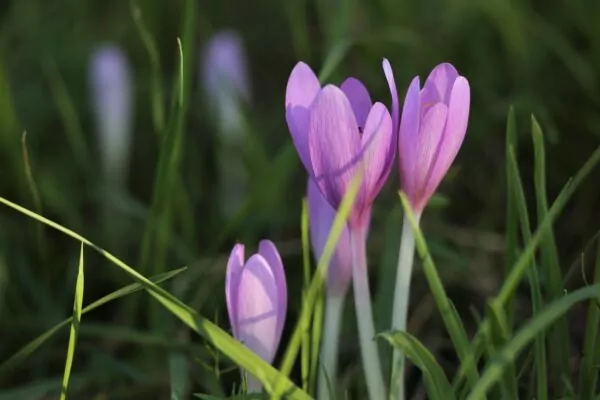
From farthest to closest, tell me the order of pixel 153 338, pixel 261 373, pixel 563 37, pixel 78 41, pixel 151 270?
pixel 78 41 → pixel 563 37 → pixel 151 270 → pixel 153 338 → pixel 261 373

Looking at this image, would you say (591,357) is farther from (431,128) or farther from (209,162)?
(209,162)

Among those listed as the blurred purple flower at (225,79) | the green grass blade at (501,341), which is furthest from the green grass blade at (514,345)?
the blurred purple flower at (225,79)

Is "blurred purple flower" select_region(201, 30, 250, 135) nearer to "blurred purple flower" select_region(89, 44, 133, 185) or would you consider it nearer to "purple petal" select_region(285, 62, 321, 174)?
"blurred purple flower" select_region(89, 44, 133, 185)

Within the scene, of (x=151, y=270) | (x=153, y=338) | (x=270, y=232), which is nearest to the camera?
(x=153, y=338)

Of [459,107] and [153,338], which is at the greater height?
[459,107]

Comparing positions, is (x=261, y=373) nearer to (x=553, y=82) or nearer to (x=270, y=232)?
(x=270, y=232)

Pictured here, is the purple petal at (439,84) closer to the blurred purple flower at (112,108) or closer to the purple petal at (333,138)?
the purple petal at (333,138)

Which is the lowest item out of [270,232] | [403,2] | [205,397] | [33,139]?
[205,397]

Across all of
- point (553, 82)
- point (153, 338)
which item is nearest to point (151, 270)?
point (153, 338)
